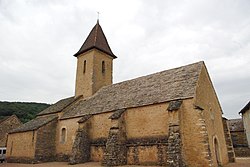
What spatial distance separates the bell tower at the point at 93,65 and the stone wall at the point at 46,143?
5.69 meters

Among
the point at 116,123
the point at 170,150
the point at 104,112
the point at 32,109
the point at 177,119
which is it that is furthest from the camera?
the point at 32,109

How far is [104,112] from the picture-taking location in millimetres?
20141

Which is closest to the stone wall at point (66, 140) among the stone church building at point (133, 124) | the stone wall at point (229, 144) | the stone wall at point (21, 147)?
the stone church building at point (133, 124)

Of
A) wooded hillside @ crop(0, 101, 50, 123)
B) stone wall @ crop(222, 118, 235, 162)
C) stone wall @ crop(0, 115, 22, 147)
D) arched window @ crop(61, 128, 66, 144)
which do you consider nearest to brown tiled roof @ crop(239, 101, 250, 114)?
stone wall @ crop(222, 118, 235, 162)

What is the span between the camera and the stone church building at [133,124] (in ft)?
47.4

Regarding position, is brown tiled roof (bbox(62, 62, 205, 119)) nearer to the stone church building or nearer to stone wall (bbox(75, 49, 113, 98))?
the stone church building

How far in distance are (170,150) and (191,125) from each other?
2.48m

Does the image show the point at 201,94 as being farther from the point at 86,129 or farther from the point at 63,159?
the point at 63,159

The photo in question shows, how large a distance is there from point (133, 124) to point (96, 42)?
1481 cm

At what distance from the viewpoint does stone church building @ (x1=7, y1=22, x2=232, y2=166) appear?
14445 mm

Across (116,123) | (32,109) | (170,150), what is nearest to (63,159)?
(116,123)

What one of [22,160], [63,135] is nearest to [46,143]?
[63,135]

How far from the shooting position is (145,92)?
1939cm

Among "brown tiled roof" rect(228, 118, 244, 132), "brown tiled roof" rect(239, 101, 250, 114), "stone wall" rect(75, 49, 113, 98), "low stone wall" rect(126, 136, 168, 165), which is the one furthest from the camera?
"brown tiled roof" rect(228, 118, 244, 132)
